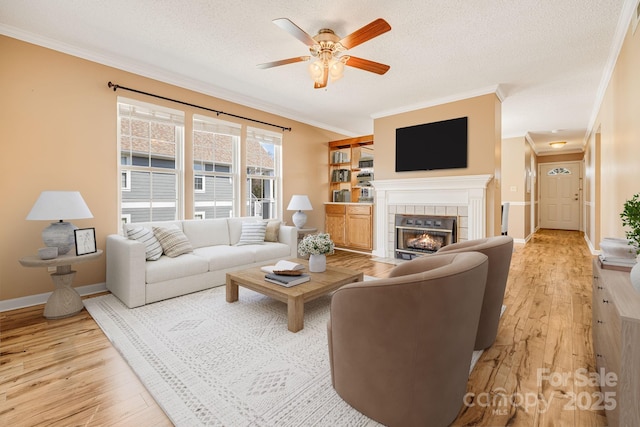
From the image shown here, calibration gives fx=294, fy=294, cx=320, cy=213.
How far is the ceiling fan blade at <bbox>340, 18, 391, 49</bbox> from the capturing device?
221 cm

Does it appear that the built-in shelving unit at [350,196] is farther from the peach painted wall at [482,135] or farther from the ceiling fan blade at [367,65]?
the ceiling fan blade at [367,65]

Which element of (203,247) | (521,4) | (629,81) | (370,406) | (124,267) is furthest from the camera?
(203,247)

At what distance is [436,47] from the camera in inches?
125

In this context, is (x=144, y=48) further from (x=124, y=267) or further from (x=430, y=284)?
(x=430, y=284)

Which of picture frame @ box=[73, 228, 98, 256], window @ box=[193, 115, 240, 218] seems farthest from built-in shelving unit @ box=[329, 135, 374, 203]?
picture frame @ box=[73, 228, 98, 256]

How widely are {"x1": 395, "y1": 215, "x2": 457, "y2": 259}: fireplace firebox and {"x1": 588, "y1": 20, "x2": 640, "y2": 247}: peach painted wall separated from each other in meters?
1.89

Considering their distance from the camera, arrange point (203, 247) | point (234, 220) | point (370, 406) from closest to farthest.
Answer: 1. point (370, 406)
2. point (203, 247)
3. point (234, 220)

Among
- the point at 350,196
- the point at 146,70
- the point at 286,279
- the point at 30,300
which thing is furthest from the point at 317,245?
the point at 350,196

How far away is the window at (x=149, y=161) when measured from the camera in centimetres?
372

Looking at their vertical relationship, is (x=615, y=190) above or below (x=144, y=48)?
below

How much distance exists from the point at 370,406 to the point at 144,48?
4.01m

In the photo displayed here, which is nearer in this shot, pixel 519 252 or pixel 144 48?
pixel 144 48

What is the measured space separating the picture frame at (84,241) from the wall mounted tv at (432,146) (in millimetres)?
4535

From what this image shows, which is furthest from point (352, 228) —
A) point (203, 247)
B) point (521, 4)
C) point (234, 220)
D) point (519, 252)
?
point (521, 4)
